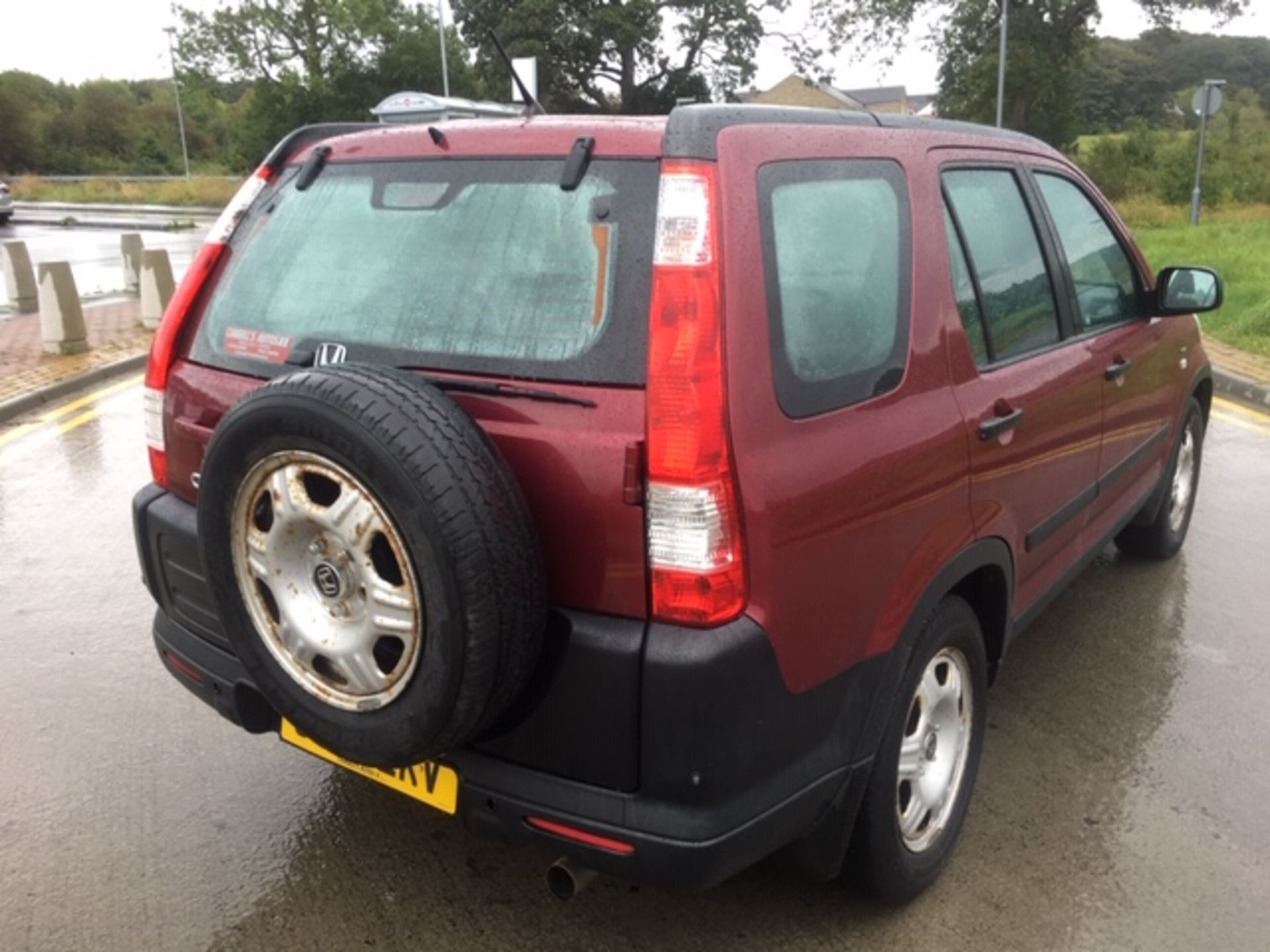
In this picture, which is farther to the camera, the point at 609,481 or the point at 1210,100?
the point at 1210,100

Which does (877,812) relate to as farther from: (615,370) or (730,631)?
(615,370)

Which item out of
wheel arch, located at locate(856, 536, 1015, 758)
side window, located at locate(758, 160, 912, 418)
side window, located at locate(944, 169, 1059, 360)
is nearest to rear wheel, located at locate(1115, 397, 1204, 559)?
side window, located at locate(944, 169, 1059, 360)

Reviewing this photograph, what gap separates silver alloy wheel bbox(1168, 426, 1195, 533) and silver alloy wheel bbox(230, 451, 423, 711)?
4071mm

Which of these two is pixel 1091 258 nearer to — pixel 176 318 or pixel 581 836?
pixel 581 836

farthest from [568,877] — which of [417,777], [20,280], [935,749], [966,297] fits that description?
[20,280]

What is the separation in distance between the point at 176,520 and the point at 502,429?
105 centimetres

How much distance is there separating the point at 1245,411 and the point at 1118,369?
5.37 m

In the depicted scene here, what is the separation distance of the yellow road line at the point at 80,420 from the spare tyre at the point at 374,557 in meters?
6.23

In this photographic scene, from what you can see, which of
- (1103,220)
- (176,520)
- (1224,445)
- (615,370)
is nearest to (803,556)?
(615,370)

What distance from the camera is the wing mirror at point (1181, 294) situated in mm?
4035

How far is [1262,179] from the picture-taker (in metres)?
30.9

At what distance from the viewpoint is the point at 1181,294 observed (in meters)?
4.04

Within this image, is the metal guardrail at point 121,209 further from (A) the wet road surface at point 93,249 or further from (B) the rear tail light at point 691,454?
(B) the rear tail light at point 691,454

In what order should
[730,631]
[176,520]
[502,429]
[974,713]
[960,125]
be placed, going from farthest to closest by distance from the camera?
[960,125], [974,713], [176,520], [502,429], [730,631]
